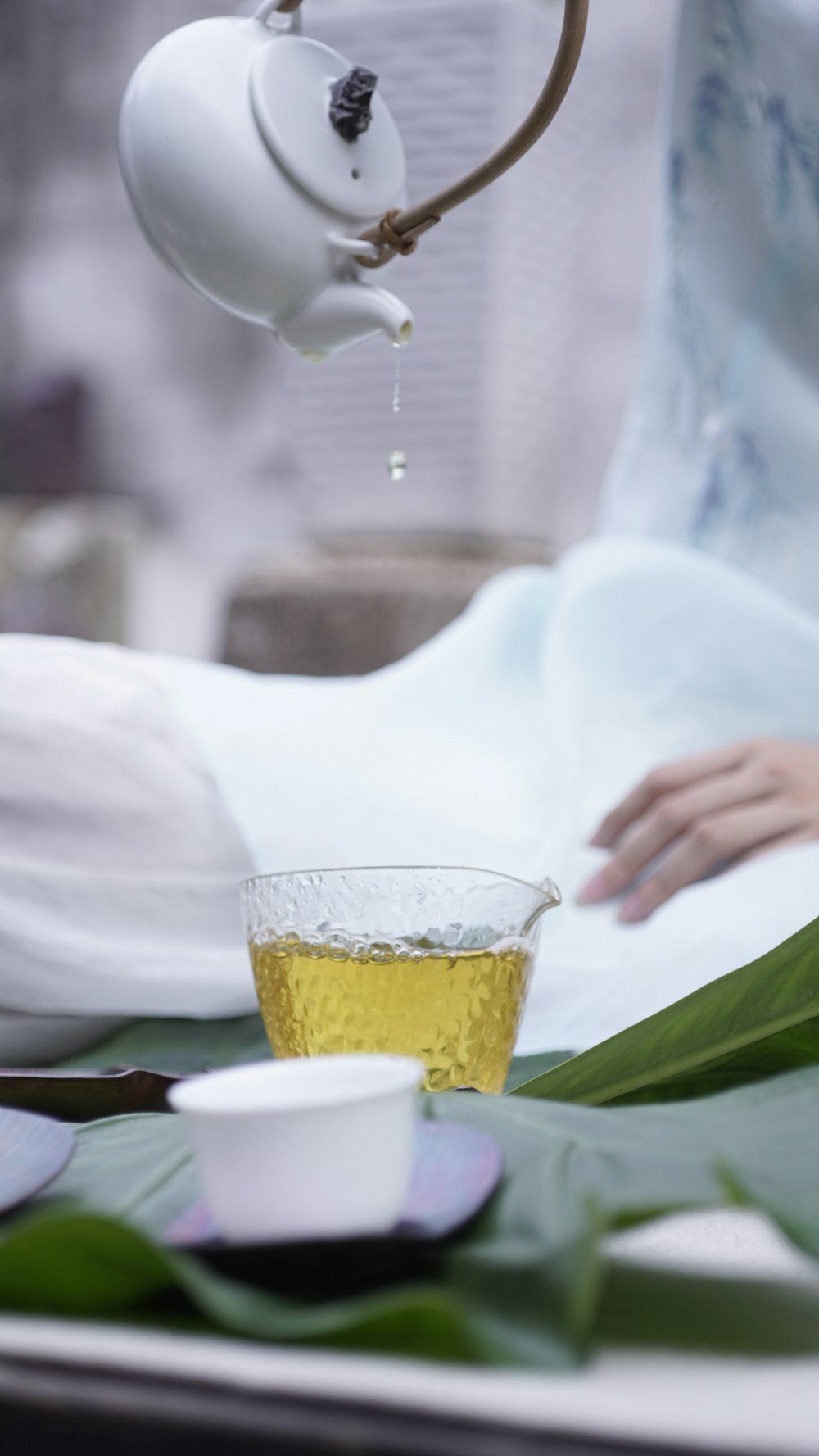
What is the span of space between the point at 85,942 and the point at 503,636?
1.19 ft

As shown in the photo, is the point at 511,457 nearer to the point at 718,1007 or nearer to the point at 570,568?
the point at 570,568

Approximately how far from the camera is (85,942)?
45cm

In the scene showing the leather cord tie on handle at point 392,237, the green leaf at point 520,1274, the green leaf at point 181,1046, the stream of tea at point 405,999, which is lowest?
the green leaf at point 181,1046

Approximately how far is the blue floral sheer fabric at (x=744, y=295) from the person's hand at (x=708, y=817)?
18 cm

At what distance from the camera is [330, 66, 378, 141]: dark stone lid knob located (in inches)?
16.8

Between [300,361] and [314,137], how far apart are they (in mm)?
1244

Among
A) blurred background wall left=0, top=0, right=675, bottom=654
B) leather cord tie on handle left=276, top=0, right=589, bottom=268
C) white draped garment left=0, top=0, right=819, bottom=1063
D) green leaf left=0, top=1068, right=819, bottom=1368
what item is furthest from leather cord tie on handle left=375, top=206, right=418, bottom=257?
blurred background wall left=0, top=0, right=675, bottom=654

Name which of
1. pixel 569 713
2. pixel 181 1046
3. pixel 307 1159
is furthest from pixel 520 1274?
pixel 569 713

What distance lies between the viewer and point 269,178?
0.43 meters

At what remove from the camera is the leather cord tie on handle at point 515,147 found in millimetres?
398

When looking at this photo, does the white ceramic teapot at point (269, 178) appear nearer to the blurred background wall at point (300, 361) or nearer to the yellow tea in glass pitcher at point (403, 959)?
the yellow tea in glass pitcher at point (403, 959)

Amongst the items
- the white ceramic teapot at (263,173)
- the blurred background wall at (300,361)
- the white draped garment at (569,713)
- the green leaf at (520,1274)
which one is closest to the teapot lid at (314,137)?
the white ceramic teapot at (263,173)

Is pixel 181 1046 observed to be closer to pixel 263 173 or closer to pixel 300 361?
pixel 263 173

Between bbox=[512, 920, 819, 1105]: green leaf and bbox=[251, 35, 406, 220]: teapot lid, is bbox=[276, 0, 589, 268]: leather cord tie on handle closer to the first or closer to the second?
bbox=[251, 35, 406, 220]: teapot lid
